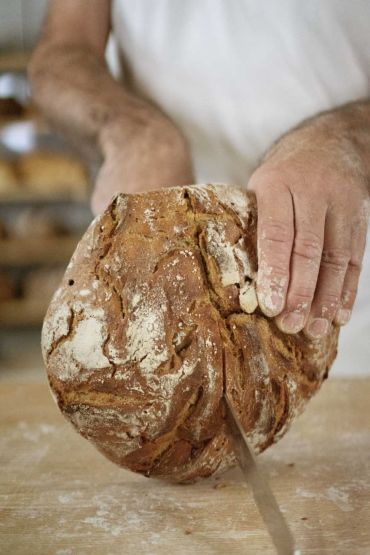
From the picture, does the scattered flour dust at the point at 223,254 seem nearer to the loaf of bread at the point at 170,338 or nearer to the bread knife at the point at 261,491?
the loaf of bread at the point at 170,338

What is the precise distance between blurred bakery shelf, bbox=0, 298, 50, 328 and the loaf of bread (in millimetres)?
3864

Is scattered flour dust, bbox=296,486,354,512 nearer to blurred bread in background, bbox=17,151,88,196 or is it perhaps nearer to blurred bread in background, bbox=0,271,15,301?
blurred bread in background, bbox=17,151,88,196

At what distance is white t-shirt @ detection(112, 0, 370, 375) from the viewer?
6.75 feet

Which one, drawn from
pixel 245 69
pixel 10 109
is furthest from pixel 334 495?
pixel 10 109

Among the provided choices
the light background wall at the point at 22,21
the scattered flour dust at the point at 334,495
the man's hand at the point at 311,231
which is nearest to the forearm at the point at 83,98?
the man's hand at the point at 311,231

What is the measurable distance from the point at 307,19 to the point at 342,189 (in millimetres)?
922

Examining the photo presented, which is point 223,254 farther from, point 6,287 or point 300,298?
point 6,287

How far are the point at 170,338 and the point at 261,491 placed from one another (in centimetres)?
33

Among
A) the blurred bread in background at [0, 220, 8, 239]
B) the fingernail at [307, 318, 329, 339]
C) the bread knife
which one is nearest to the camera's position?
the bread knife

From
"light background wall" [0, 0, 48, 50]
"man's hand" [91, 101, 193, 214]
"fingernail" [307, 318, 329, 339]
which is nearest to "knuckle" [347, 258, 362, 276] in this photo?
"fingernail" [307, 318, 329, 339]

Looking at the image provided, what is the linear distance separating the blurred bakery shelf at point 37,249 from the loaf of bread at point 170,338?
382cm

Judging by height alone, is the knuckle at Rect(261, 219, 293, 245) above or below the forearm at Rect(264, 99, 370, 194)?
below

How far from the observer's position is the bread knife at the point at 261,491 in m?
1.12

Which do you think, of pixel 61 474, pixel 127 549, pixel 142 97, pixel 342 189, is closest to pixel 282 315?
pixel 342 189
